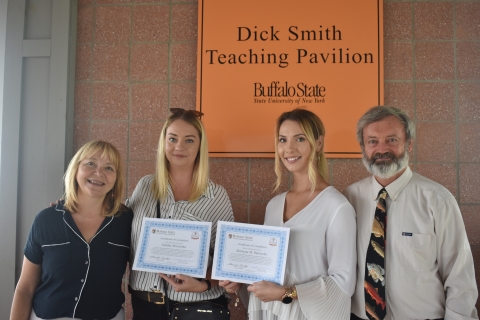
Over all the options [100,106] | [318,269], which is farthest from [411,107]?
[100,106]

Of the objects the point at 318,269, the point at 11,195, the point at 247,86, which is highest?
the point at 247,86

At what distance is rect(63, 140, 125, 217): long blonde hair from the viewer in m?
1.74

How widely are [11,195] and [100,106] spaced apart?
0.82 meters

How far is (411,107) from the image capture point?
94.5 inches

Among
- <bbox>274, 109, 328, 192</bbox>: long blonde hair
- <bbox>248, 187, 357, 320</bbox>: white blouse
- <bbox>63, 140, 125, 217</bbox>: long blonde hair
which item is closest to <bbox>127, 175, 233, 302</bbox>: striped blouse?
<bbox>63, 140, 125, 217</bbox>: long blonde hair

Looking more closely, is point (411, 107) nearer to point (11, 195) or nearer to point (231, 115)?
point (231, 115)

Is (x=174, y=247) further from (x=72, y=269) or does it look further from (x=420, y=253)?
(x=420, y=253)

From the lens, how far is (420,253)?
1616 mm

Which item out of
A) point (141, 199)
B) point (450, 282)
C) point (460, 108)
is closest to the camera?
point (450, 282)

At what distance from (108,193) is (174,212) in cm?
35

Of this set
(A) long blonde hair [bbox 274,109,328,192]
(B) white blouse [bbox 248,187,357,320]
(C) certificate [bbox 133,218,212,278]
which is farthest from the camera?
(A) long blonde hair [bbox 274,109,328,192]

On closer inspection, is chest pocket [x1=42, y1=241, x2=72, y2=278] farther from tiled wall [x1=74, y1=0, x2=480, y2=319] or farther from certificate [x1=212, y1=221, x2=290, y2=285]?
tiled wall [x1=74, y1=0, x2=480, y2=319]

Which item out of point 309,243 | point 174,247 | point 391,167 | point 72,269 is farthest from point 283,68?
point 72,269

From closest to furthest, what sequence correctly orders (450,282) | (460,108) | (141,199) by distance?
(450,282) → (141,199) → (460,108)
